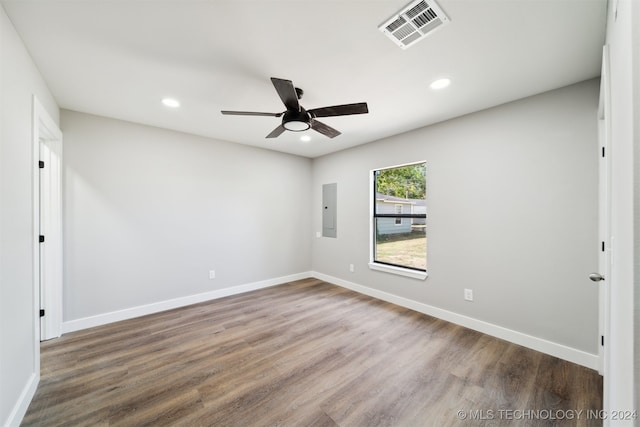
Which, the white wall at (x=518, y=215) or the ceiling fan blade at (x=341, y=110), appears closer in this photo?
the ceiling fan blade at (x=341, y=110)

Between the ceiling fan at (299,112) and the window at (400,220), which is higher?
the ceiling fan at (299,112)

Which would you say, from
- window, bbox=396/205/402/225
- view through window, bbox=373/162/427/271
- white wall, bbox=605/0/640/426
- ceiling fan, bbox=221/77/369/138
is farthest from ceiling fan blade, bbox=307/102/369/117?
window, bbox=396/205/402/225

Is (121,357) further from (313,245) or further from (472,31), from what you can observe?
(472,31)

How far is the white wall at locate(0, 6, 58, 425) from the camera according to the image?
141 centimetres

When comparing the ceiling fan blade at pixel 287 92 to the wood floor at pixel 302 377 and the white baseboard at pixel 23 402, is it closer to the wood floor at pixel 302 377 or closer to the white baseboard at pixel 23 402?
the wood floor at pixel 302 377

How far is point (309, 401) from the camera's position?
1.78 metres

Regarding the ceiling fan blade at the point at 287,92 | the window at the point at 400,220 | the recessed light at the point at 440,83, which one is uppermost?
the recessed light at the point at 440,83

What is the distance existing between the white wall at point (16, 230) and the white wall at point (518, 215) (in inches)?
148

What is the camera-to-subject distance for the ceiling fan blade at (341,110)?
1.99m

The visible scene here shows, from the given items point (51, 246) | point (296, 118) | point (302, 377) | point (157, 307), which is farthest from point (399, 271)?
point (51, 246)

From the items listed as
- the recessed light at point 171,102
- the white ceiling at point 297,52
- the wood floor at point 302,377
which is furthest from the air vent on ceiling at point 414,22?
the wood floor at point 302,377

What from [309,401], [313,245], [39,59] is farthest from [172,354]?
[313,245]

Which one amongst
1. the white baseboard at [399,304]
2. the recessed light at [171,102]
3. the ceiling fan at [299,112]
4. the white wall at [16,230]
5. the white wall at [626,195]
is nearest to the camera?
the white wall at [626,195]

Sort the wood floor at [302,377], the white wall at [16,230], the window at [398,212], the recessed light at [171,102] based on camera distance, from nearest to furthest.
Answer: the white wall at [16,230]
the wood floor at [302,377]
the recessed light at [171,102]
the window at [398,212]
